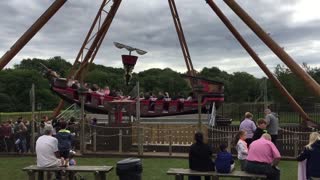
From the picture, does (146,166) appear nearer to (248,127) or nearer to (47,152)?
(248,127)

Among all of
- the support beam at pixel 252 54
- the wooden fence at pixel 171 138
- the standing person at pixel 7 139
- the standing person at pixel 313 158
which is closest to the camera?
the standing person at pixel 313 158

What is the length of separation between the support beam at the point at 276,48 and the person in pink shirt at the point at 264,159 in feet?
14.9

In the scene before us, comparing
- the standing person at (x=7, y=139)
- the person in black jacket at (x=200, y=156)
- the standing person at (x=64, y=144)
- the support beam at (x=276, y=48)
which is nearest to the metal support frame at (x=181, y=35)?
the standing person at (x=7, y=139)

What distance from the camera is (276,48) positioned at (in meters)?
13.1

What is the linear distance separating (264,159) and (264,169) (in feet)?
0.58

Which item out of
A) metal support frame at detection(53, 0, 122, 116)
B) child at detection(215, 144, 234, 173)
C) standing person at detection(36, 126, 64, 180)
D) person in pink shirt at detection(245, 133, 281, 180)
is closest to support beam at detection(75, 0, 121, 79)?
metal support frame at detection(53, 0, 122, 116)

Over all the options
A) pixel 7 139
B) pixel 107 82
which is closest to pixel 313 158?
pixel 7 139

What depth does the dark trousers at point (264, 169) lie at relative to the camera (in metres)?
8.20

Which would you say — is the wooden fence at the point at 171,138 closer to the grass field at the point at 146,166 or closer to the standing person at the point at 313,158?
the grass field at the point at 146,166

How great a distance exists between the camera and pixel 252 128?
12141 millimetres

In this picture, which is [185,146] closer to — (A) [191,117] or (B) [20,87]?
(A) [191,117]

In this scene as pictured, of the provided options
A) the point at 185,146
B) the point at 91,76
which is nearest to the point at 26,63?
the point at 91,76

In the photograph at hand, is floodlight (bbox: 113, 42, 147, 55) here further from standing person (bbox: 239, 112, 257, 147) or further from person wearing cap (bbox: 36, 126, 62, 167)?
person wearing cap (bbox: 36, 126, 62, 167)

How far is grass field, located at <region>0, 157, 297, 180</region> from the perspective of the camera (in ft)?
38.2
